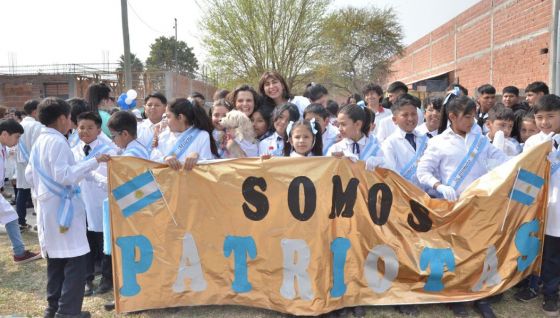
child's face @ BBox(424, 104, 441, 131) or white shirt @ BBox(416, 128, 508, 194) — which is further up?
Result: child's face @ BBox(424, 104, 441, 131)

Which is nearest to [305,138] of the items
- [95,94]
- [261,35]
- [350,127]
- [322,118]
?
[350,127]

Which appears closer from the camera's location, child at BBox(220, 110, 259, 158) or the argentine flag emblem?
the argentine flag emblem

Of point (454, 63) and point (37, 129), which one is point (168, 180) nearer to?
point (37, 129)

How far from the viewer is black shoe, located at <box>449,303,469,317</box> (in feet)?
11.4

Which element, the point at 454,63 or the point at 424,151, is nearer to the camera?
the point at 424,151

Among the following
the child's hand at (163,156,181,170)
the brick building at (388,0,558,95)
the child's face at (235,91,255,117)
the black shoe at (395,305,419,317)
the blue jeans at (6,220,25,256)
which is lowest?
the black shoe at (395,305,419,317)

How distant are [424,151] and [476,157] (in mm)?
451

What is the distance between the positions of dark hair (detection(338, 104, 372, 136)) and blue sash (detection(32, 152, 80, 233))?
234 centimetres

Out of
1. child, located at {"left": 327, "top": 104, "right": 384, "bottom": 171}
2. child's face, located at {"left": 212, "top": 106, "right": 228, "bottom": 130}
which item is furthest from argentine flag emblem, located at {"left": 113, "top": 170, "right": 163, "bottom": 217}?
child, located at {"left": 327, "top": 104, "right": 384, "bottom": 171}

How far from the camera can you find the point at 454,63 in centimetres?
2373

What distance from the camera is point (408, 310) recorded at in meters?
3.55

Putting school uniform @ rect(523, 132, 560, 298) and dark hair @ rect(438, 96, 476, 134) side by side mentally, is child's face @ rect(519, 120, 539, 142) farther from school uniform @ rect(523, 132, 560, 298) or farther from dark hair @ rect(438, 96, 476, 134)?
dark hair @ rect(438, 96, 476, 134)

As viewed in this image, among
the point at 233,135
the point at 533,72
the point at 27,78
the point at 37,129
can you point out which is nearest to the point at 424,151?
the point at 233,135

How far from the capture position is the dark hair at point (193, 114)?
153 inches
